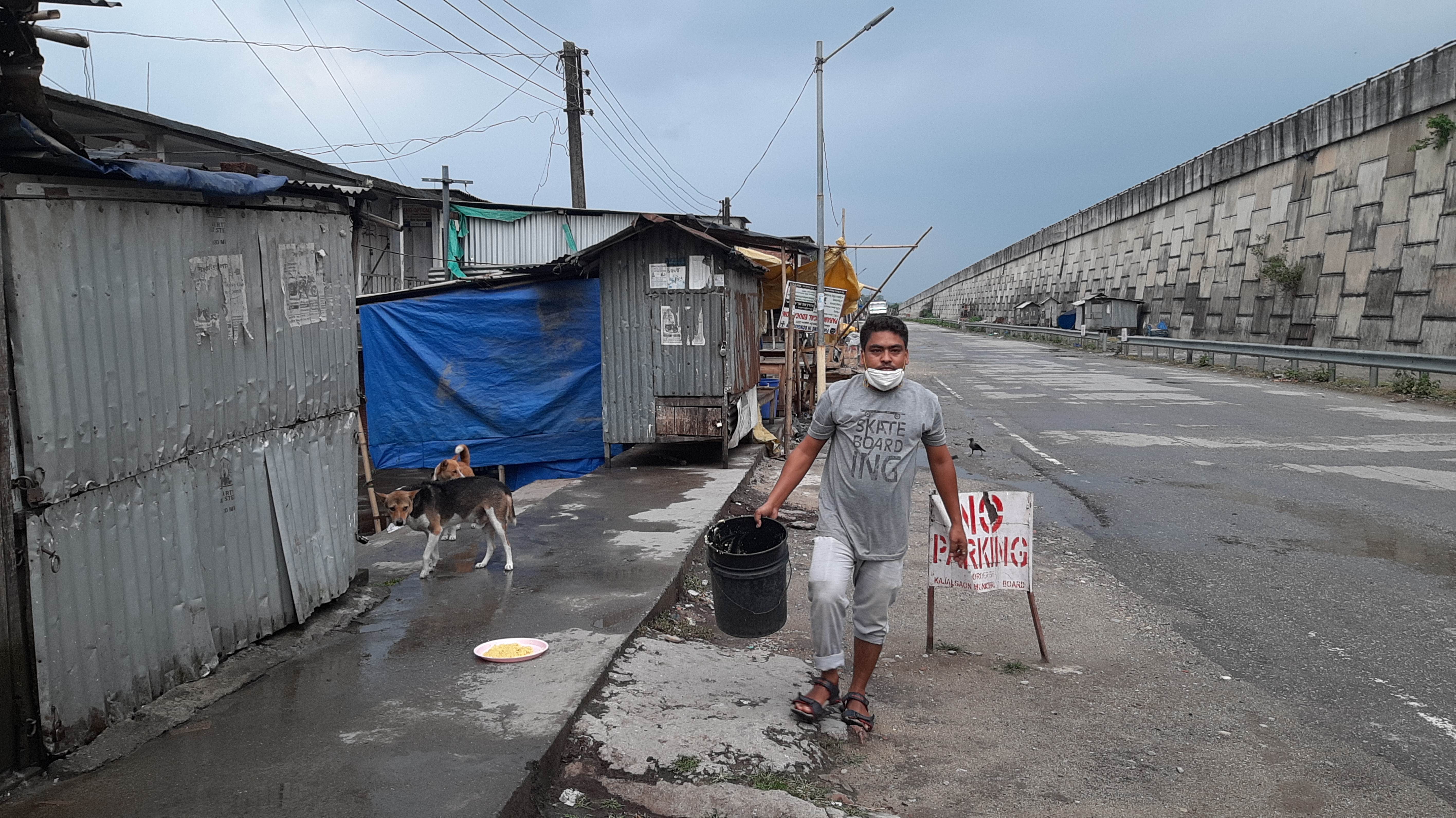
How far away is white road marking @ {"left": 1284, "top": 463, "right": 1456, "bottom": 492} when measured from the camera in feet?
31.2

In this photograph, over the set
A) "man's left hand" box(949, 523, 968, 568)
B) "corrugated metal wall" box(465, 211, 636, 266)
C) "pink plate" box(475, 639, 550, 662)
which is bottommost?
"pink plate" box(475, 639, 550, 662)

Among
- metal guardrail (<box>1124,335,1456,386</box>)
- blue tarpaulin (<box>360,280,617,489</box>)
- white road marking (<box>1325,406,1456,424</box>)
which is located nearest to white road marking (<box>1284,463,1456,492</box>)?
white road marking (<box>1325,406,1456,424</box>)

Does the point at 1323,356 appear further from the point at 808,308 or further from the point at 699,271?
the point at 699,271

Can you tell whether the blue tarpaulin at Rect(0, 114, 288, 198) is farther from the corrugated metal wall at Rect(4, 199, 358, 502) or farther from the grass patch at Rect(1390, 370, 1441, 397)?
the grass patch at Rect(1390, 370, 1441, 397)

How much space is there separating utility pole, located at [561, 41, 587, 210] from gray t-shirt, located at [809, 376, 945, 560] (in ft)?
59.0

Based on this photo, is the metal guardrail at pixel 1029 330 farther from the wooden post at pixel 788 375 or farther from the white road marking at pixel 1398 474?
the wooden post at pixel 788 375

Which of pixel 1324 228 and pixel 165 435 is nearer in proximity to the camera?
pixel 165 435

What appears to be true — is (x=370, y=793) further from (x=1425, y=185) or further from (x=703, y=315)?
(x=1425, y=185)

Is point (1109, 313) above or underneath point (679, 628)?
above

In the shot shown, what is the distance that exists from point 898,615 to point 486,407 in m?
7.24

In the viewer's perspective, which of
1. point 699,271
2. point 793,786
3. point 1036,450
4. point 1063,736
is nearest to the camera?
point 793,786

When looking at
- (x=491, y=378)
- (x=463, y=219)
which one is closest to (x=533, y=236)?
(x=463, y=219)

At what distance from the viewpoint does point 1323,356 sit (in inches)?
804

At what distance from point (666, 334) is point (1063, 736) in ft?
24.5
